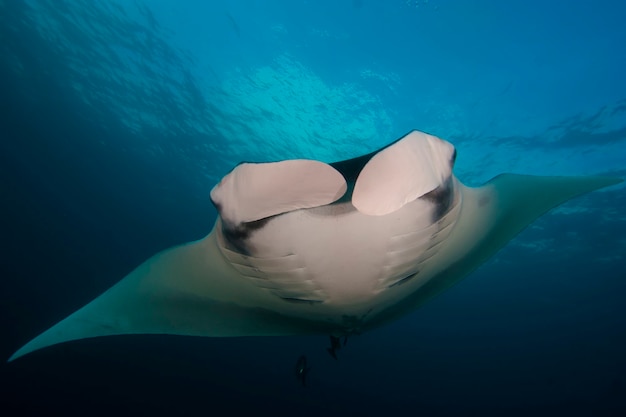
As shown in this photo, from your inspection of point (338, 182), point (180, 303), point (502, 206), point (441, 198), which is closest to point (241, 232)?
point (338, 182)

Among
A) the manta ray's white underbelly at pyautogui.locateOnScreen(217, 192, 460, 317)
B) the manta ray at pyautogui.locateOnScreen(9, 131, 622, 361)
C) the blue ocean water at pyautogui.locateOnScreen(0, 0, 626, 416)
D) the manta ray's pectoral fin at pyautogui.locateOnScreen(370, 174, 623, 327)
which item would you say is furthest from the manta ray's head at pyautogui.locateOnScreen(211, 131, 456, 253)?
the blue ocean water at pyautogui.locateOnScreen(0, 0, 626, 416)

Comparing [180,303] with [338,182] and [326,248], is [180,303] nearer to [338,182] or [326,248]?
[326,248]

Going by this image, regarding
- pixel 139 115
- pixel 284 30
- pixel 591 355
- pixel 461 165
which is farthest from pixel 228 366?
pixel 591 355

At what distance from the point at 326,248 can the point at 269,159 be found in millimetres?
17012

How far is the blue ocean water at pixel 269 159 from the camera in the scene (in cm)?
1134

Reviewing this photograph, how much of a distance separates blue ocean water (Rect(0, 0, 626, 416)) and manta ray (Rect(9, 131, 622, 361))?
30.4 feet

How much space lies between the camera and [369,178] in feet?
3.88

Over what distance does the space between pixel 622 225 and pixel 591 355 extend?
19.4 metres

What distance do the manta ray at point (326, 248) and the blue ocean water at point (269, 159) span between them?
9.28 m

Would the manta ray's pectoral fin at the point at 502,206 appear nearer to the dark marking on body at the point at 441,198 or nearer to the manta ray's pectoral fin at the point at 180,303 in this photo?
the dark marking on body at the point at 441,198

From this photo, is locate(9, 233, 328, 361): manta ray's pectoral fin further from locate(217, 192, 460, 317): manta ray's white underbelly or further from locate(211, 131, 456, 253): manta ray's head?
locate(211, 131, 456, 253): manta ray's head

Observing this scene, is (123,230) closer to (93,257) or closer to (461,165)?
(93,257)

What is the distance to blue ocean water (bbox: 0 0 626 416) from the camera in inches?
446

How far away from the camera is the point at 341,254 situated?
1859mm
